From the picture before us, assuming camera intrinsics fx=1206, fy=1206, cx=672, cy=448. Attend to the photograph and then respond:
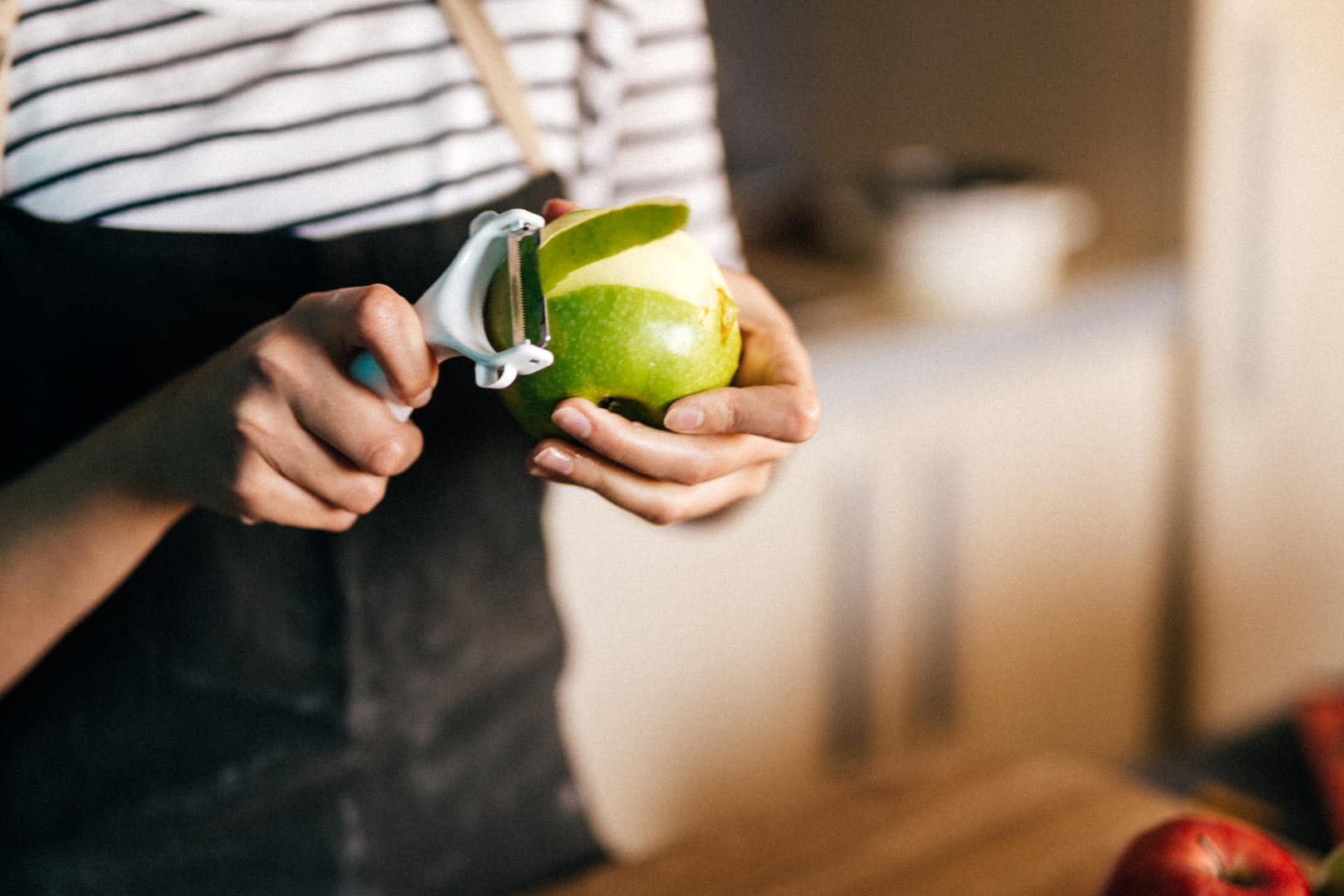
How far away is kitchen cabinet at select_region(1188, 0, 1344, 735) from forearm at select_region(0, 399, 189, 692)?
5.09 feet

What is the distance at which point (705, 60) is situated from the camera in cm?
75

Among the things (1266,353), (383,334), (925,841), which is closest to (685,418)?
(383,334)

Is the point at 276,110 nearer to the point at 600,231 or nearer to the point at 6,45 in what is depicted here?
the point at 6,45

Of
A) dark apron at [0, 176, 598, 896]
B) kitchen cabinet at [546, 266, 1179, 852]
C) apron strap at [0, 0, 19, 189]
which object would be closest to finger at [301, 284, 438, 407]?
dark apron at [0, 176, 598, 896]

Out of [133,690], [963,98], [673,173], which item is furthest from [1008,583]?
[133,690]

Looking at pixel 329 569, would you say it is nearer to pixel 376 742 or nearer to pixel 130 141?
pixel 376 742

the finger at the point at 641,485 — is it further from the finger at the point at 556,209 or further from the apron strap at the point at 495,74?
the apron strap at the point at 495,74

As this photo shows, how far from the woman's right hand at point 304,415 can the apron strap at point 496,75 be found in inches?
9.0

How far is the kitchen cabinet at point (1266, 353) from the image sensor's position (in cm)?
167

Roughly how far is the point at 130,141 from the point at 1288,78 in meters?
1.61

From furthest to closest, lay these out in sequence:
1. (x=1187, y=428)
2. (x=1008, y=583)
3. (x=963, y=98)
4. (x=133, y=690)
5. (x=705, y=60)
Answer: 1. (x=963, y=98)
2. (x=1187, y=428)
3. (x=1008, y=583)
4. (x=705, y=60)
5. (x=133, y=690)

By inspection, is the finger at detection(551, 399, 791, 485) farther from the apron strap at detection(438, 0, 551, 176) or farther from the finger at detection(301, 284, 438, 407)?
the apron strap at detection(438, 0, 551, 176)

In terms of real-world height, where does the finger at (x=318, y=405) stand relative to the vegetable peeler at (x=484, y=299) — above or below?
below

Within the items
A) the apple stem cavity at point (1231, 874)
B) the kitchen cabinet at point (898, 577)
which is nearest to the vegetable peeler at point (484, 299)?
the apple stem cavity at point (1231, 874)
